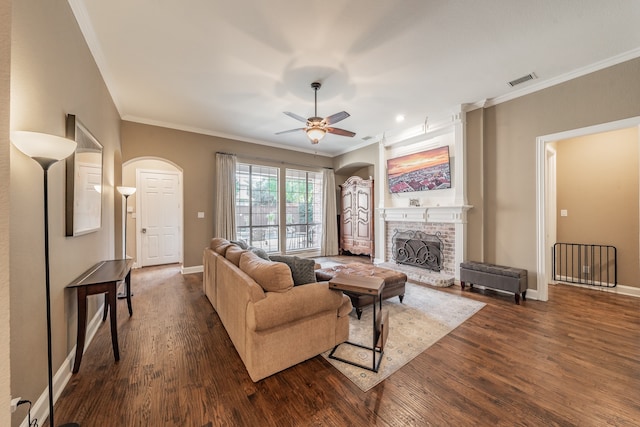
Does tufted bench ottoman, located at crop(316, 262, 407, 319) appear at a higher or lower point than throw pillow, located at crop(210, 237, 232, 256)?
lower

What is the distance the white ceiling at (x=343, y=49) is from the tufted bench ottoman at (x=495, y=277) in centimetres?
272

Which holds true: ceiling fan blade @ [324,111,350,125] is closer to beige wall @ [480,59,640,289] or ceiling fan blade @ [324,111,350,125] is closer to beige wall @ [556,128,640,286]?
beige wall @ [480,59,640,289]

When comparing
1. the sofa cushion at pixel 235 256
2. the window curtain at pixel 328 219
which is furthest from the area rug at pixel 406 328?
the window curtain at pixel 328 219

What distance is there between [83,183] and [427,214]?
5.15 metres

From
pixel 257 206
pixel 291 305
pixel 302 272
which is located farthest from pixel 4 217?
pixel 257 206

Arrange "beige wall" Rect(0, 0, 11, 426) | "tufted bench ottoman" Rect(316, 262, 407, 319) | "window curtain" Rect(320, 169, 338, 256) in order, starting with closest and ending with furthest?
"beige wall" Rect(0, 0, 11, 426) < "tufted bench ottoman" Rect(316, 262, 407, 319) < "window curtain" Rect(320, 169, 338, 256)

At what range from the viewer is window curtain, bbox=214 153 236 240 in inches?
214

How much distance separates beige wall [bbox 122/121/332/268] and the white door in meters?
1.26

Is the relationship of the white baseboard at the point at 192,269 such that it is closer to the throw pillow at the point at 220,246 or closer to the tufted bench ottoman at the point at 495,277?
the throw pillow at the point at 220,246

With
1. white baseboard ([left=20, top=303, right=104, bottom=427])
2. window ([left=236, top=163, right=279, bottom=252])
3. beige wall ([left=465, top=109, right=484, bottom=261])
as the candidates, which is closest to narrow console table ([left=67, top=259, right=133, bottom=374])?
white baseboard ([left=20, top=303, right=104, bottom=427])

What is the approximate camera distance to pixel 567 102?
132 inches

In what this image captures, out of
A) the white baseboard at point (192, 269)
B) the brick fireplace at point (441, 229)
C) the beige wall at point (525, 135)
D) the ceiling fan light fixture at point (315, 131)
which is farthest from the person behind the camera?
the white baseboard at point (192, 269)

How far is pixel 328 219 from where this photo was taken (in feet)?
23.4

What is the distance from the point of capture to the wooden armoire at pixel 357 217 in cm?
633
